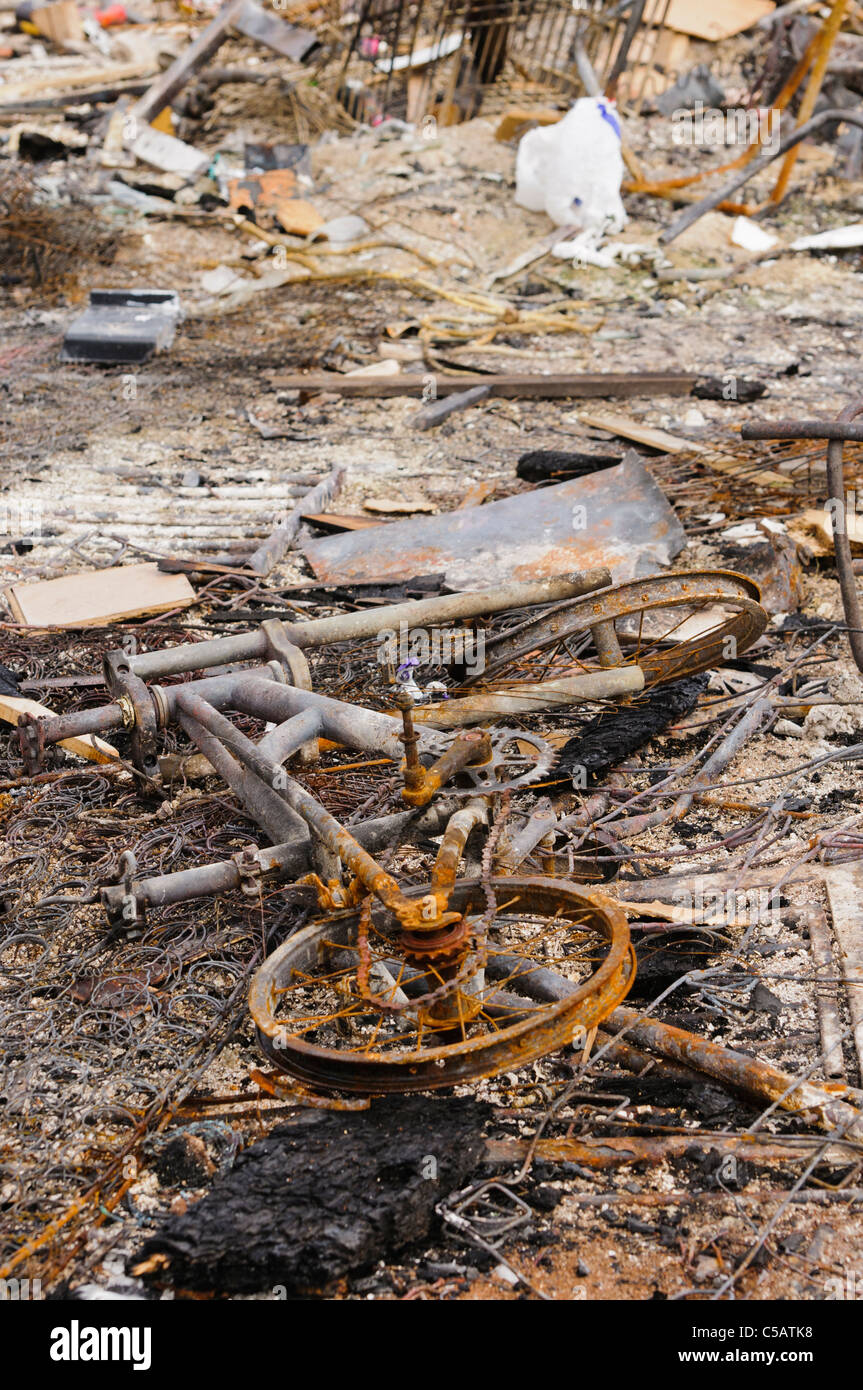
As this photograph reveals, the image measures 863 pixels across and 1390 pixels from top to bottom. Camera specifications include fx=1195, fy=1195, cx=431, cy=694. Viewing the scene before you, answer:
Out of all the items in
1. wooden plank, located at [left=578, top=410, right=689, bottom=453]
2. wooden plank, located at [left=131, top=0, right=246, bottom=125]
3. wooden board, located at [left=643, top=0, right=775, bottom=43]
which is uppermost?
wooden board, located at [left=643, top=0, right=775, bottom=43]

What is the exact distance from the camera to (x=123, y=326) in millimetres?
8680

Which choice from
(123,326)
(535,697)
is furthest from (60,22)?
(535,697)

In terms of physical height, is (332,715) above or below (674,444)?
above

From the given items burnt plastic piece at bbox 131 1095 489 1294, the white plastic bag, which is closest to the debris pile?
burnt plastic piece at bbox 131 1095 489 1294

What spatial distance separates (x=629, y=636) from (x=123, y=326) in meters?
5.47

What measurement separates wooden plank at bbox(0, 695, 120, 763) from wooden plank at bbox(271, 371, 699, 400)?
4172mm

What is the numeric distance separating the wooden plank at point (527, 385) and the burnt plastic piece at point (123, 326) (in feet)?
3.53

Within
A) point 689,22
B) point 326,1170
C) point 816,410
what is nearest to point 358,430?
point 816,410

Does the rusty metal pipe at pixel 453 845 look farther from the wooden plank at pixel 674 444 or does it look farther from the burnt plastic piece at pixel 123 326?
the burnt plastic piece at pixel 123 326

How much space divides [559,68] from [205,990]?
493 inches

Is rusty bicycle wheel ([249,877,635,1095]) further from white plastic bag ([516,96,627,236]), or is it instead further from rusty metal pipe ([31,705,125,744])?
white plastic bag ([516,96,627,236])

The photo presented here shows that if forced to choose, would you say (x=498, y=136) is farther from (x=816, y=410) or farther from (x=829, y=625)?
(x=829, y=625)

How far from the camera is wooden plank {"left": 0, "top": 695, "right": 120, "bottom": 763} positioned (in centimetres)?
450

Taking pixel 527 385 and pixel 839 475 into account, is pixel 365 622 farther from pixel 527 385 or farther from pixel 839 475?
pixel 527 385
